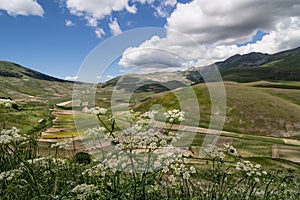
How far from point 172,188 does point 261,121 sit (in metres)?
114

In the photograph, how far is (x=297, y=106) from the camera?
127125 mm

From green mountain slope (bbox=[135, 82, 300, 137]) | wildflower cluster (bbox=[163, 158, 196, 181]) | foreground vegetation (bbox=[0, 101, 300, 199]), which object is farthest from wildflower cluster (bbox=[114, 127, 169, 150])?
green mountain slope (bbox=[135, 82, 300, 137])

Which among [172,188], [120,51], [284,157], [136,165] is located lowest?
[284,157]

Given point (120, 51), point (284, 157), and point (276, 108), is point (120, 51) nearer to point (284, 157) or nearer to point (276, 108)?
point (284, 157)

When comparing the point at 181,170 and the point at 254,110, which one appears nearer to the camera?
the point at 181,170

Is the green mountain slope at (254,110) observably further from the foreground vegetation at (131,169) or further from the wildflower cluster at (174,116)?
the wildflower cluster at (174,116)

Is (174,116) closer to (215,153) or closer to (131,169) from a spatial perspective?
(215,153)

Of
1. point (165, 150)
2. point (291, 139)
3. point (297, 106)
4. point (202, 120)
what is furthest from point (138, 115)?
point (297, 106)

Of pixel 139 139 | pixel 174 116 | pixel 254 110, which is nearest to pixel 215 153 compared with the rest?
pixel 174 116

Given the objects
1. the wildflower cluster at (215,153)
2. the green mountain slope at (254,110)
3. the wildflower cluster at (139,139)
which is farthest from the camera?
the green mountain slope at (254,110)

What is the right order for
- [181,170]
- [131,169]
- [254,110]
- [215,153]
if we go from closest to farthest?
1. [131,169]
2. [181,170]
3. [215,153]
4. [254,110]

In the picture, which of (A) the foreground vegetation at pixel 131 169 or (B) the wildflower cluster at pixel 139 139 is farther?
(B) the wildflower cluster at pixel 139 139

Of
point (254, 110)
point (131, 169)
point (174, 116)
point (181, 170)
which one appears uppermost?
point (174, 116)

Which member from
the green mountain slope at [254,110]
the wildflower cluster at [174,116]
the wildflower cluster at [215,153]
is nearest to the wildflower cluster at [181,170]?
A: the wildflower cluster at [215,153]
